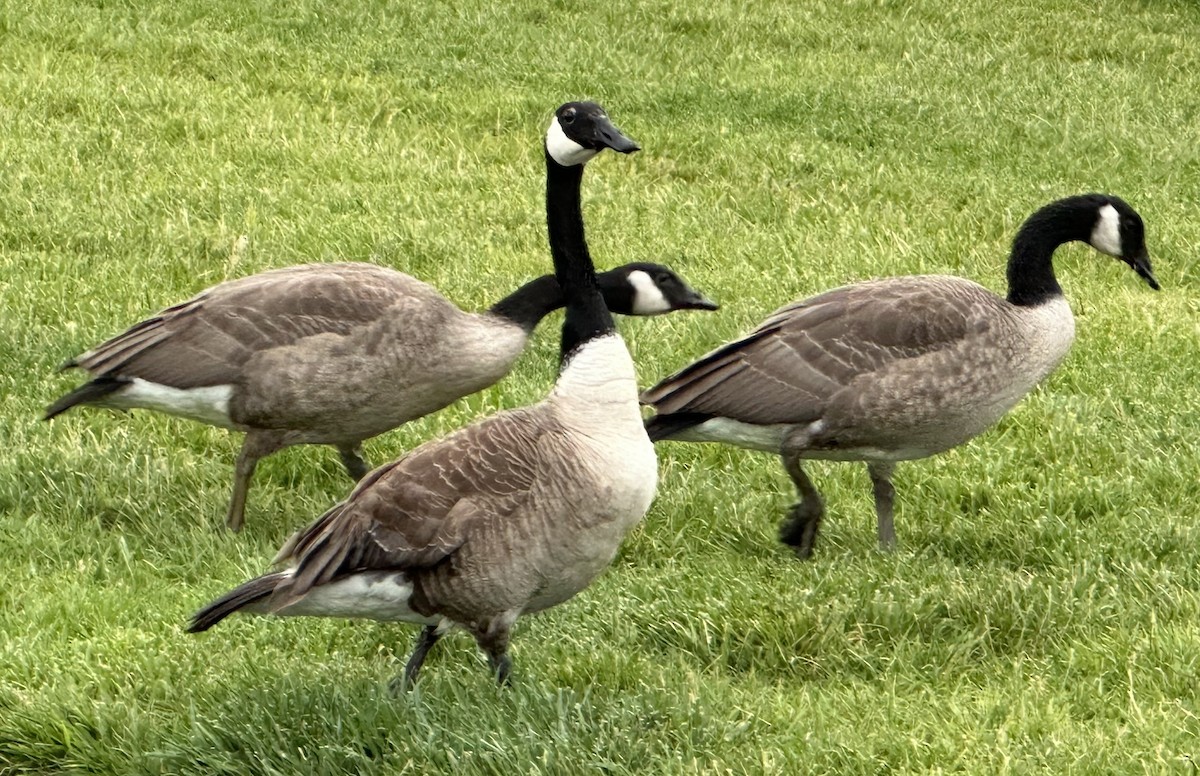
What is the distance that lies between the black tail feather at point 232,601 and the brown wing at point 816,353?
2.54m

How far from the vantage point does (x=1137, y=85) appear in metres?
16.9

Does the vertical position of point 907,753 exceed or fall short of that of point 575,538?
it falls short

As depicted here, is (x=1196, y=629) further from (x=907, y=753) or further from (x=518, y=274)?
(x=518, y=274)

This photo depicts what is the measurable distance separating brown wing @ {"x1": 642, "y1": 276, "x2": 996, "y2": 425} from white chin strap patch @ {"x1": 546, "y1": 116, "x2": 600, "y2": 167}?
55.0 inches

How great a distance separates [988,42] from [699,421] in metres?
12.8

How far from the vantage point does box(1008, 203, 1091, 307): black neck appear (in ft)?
25.3

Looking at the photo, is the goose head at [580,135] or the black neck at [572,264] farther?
the goose head at [580,135]

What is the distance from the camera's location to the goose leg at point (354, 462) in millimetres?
7742

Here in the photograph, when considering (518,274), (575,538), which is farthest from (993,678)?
(518,274)

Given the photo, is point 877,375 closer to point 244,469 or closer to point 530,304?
point 530,304

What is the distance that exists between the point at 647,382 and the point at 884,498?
198cm

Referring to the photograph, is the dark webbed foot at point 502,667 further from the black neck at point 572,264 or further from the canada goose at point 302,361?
the canada goose at point 302,361

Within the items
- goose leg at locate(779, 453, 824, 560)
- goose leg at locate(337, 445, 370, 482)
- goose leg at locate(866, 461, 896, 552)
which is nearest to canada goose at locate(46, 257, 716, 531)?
goose leg at locate(337, 445, 370, 482)

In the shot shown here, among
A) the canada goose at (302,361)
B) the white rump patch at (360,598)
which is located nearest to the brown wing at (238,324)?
the canada goose at (302,361)
